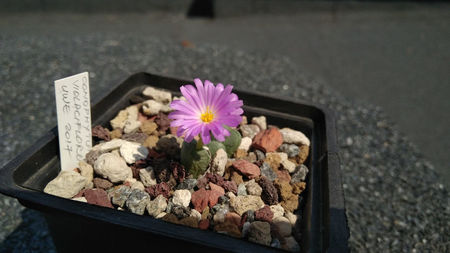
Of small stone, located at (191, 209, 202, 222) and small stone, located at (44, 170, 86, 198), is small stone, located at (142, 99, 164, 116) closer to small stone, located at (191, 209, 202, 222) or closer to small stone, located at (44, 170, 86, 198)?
small stone, located at (44, 170, 86, 198)

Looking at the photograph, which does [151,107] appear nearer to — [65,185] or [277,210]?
[65,185]

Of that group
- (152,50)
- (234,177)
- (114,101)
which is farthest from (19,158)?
(152,50)

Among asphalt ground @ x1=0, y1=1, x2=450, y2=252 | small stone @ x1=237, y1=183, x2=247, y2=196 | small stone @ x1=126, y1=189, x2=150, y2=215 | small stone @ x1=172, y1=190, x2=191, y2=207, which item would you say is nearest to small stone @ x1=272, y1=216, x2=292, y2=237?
small stone @ x1=237, y1=183, x2=247, y2=196

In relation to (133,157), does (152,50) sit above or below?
above

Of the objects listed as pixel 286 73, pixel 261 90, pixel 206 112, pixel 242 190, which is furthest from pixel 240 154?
pixel 286 73

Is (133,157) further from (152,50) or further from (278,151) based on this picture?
(152,50)

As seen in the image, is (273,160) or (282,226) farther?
(273,160)

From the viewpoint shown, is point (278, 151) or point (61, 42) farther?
point (61, 42)

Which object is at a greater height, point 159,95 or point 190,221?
point 159,95
